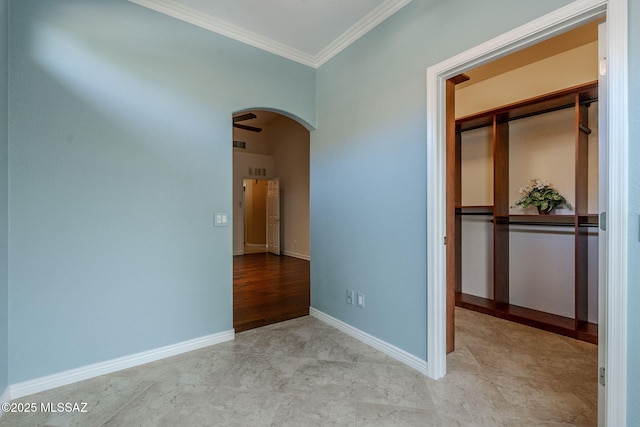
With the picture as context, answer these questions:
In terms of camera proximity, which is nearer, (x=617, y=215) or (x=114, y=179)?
(x=617, y=215)

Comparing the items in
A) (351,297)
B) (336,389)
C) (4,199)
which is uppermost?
(4,199)

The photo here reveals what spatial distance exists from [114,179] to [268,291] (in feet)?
8.78

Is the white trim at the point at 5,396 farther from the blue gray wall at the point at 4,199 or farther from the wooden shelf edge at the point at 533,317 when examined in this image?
the wooden shelf edge at the point at 533,317

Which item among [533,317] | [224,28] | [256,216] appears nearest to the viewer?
[224,28]

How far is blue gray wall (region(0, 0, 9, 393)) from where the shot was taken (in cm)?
175

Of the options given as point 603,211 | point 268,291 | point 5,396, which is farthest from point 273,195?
point 603,211

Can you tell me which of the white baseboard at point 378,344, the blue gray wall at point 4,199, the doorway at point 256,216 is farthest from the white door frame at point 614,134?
the doorway at point 256,216

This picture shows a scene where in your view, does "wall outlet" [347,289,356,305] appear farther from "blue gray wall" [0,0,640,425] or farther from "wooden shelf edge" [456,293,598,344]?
"wooden shelf edge" [456,293,598,344]

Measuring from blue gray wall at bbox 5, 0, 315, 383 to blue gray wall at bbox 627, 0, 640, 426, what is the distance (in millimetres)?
2662

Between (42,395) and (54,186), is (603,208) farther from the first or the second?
(42,395)

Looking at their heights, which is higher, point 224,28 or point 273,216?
point 224,28

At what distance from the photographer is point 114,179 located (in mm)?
2182

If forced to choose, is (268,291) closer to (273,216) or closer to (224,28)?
(224,28)

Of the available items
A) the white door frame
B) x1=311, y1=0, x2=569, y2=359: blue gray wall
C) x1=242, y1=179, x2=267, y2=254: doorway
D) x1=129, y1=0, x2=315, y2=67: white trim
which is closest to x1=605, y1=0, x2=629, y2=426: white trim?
the white door frame
